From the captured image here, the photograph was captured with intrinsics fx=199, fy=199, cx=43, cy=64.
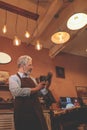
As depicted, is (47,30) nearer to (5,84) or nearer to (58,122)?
(5,84)

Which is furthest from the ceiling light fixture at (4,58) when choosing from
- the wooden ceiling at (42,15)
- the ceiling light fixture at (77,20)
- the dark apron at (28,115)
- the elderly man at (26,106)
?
the dark apron at (28,115)

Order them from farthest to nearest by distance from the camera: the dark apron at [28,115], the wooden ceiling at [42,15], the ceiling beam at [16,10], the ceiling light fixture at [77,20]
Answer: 1. the wooden ceiling at [42,15]
2. the ceiling beam at [16,10]
3. the ceiling light fixture at [77,20]
4. the dark apron at [28,115]

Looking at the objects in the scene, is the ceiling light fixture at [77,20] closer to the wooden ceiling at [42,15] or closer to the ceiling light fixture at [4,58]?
the wooden ceiling at [42,15]

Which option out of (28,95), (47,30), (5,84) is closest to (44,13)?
(47,30)

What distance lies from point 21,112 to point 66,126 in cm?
210

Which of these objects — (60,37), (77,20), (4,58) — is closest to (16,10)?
(60,37)

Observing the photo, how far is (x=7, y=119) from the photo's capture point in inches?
144

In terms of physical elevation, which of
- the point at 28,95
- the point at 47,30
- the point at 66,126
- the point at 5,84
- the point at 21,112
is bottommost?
the point at 66,126

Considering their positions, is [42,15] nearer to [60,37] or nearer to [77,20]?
[60,37]

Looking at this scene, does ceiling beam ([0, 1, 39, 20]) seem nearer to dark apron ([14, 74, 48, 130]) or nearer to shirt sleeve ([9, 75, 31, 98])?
shirt sleeve ([9, 75, 31, 98])

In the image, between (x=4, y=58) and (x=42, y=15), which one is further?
(x=4, y=58)

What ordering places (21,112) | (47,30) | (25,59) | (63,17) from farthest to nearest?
(47,30)
(63,17)
(25,59)
(21,112)

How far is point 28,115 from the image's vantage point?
6.94ft

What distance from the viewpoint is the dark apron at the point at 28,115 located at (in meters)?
2.09
